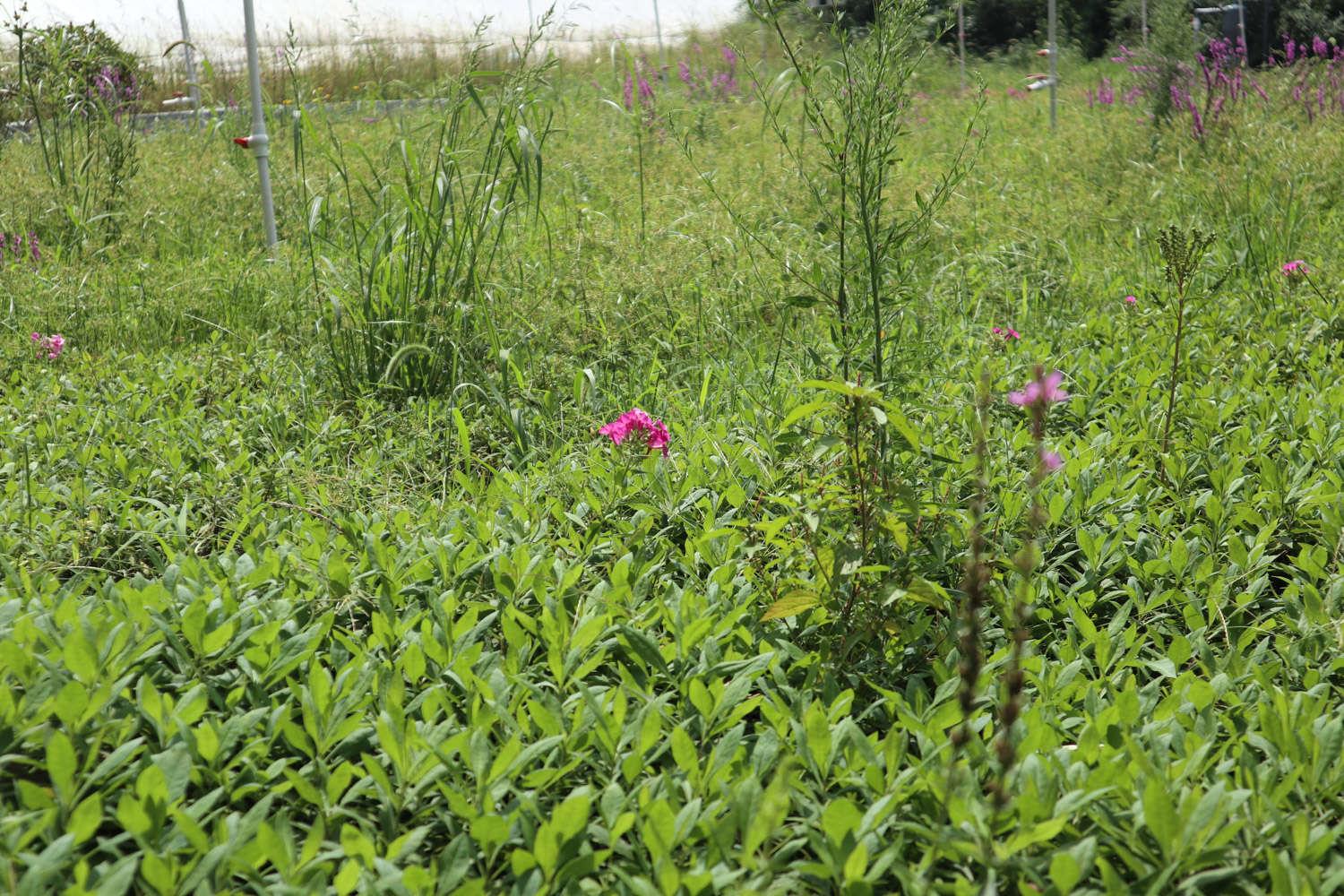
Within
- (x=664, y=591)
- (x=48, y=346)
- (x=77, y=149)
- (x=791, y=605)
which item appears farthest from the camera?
(x=77, y=149)

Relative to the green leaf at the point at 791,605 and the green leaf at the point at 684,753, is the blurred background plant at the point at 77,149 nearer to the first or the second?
the green leaf at the point at 791,605

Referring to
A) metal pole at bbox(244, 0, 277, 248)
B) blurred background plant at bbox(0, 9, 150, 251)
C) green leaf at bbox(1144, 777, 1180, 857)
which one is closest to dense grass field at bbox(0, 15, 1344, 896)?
green leaf at bbox(1144, 777, 1180, 857)

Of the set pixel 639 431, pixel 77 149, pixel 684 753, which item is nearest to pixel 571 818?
pixel 684 753

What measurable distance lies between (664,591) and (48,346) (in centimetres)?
273

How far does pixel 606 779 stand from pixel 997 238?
4.16 m

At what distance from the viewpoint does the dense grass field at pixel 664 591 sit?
4.44ft

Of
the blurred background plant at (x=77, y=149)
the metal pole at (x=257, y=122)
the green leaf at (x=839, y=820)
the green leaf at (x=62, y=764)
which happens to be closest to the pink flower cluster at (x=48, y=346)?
the metal pole at (x=257, y=122)

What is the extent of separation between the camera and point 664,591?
2.08m

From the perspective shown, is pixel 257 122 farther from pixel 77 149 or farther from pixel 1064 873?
pixel 1064 873

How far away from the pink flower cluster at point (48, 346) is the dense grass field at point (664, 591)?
2.0 inches

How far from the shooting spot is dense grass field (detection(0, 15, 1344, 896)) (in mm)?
1354

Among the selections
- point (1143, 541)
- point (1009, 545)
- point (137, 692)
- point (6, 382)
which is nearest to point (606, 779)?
point (137, 692)

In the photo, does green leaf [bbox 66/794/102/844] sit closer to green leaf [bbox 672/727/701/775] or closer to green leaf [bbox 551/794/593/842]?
green leaf [bbox 551/794/593/842]

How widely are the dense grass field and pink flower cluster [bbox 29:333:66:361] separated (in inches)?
2.0
